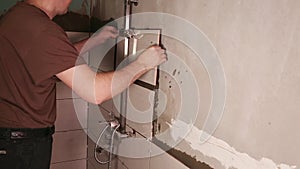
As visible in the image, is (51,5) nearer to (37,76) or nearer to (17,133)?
(37,76)

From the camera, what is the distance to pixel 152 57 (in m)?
1.17

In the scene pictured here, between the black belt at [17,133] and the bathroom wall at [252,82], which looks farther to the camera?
the black belt at [17,133]

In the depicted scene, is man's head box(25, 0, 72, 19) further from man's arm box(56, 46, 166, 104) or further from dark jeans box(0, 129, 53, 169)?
dark jeans box(0, 129, 53, 169)

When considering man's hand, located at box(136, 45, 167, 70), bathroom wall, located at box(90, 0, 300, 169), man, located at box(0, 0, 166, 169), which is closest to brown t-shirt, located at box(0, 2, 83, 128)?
man, located at box(0, 0, 166, 169)

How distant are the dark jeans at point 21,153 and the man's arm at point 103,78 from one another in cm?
36

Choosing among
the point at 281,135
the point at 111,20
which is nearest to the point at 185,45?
the point at 281,135

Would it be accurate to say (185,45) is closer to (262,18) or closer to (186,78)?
(186,78)

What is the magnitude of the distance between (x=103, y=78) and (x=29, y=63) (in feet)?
0.93

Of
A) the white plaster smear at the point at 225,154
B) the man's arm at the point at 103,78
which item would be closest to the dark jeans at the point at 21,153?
the man's arm at the point at 103,78

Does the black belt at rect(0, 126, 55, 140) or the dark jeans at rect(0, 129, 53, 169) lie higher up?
the black belt at rect(0, 126, 55, 140)

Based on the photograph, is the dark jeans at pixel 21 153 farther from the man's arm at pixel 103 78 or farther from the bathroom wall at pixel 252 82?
the bathroom wall at pixel 252 82

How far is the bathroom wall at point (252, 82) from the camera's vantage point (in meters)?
0.72

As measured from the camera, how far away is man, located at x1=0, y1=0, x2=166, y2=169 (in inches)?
41.3

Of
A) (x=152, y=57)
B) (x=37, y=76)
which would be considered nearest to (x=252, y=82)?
(x=152, y=57)
